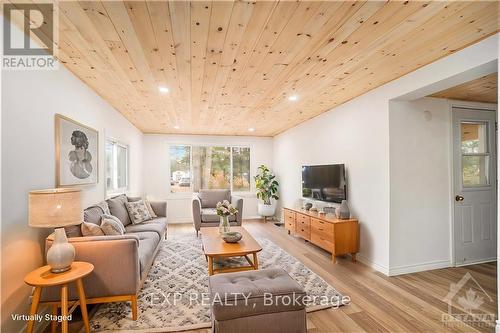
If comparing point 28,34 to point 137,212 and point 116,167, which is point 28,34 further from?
point 116,167

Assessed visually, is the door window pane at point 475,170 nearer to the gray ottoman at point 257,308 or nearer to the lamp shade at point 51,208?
the gray ottoman at point 257,308

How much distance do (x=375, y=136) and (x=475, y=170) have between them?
5.33 ft

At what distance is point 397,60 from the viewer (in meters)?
2.45

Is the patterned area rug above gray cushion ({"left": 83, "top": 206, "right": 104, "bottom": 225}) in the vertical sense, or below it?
below

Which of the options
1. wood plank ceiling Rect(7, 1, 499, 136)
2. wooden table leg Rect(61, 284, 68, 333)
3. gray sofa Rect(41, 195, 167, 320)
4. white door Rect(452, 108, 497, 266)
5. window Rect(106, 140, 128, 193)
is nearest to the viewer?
wood plank ceiling Rect(7, 1, 499, 136)

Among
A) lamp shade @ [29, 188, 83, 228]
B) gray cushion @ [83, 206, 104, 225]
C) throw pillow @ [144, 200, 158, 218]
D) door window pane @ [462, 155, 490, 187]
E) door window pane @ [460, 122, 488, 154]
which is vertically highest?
door window pane @ [460, 122, 488, 154]

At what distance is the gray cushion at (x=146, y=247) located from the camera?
259cm

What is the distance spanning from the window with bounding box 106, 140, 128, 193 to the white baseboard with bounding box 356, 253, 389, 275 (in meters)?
4.05

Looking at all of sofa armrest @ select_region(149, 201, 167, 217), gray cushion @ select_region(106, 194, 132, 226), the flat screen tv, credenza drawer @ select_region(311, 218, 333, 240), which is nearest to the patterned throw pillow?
gray cushion @ select_region(106, 194, 132, 226)

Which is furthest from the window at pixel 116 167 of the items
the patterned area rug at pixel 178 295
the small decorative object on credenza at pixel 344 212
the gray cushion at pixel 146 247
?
the small decorative object on credenza at pixel 344 212

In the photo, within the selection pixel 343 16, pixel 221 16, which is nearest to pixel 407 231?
pixel 343 16

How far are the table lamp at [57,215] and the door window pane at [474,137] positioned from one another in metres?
4.67

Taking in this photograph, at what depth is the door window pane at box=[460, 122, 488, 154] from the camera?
11.7ft

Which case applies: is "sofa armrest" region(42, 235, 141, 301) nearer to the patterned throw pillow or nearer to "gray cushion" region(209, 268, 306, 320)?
"gray cushion" region(209, 268, 306, 320)
